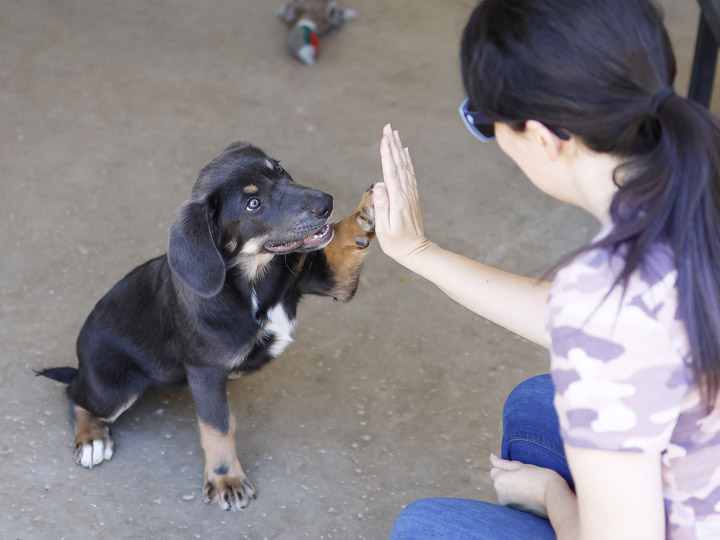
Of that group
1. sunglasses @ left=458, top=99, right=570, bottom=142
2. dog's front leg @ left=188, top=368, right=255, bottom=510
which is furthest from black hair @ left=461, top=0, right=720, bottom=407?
dog's front leg @ left=188, top=368, right=255, bottom=510

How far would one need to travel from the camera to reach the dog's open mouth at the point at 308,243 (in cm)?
235

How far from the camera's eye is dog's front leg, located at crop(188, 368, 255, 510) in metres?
2.41

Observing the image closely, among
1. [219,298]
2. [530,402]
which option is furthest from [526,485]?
[219,298]

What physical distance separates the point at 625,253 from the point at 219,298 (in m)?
1.37

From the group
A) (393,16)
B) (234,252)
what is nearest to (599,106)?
(234,252)

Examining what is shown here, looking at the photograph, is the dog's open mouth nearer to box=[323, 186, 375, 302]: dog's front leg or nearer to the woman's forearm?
box=[323, 186, 375, 302]: dog's front leg

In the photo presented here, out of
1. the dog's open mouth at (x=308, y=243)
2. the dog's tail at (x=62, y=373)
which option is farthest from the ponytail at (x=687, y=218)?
the dog's tail at (x=62, y=373)

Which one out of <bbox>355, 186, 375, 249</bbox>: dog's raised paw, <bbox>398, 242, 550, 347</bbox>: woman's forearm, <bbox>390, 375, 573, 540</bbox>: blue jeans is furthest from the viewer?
<bbox>355, 186, 375, 249</bbox>: dog's raised paw

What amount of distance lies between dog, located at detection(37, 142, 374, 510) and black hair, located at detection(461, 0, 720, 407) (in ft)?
3.52

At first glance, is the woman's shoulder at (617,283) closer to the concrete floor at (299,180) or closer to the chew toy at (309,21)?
the concrete floor at (299,180)

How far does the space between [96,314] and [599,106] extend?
6.27ft

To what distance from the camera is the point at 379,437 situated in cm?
274

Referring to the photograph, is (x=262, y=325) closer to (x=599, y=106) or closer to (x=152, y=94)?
(x=599, y=106)

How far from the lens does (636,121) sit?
1232mm
